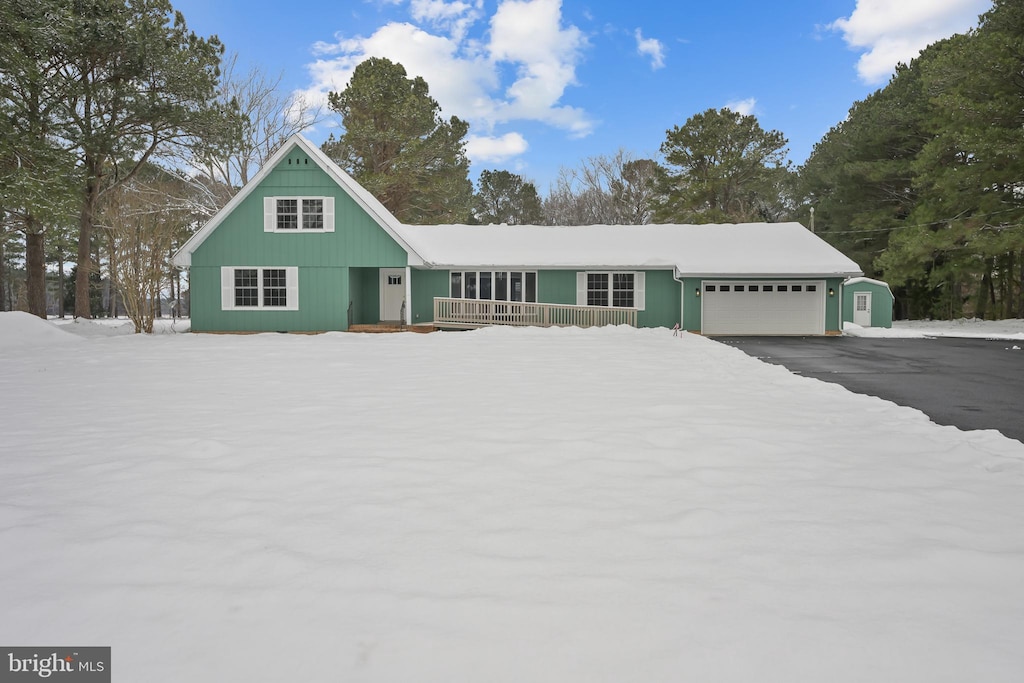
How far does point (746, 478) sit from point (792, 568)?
1.31 meters

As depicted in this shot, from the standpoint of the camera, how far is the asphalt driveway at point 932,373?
664cm

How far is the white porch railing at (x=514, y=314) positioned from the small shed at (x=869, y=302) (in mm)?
12208

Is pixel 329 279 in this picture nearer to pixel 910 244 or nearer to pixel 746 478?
pixel 746 478

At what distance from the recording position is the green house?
18859 millimetres

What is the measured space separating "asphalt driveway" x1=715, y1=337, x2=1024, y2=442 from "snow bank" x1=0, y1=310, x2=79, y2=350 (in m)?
17.2

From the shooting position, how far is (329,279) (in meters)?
19.0

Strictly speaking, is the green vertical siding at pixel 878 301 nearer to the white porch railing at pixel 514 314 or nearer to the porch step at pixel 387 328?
the white porch railing at pixel 514 314

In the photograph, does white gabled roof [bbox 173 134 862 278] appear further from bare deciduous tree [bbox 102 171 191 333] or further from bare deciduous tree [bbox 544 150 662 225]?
bare deciduous tree [bbox 544 150 662 225]

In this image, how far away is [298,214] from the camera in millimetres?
18844

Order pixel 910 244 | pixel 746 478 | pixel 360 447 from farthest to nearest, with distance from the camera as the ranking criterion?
pixel 910 244 → pixel 360 447 → pixel 746 478

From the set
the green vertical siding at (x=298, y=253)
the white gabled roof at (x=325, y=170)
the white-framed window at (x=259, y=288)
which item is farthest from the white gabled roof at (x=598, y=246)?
the white-framed window at (x=259, y=288)

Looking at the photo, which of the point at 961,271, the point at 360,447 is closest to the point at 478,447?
the point at 360,447

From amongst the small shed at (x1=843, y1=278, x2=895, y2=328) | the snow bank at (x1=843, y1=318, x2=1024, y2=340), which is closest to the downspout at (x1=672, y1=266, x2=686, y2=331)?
the snow bank at (x1=843, y1=318, x2=1024, y2=340)

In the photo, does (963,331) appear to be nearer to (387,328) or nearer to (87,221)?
(387,328)
